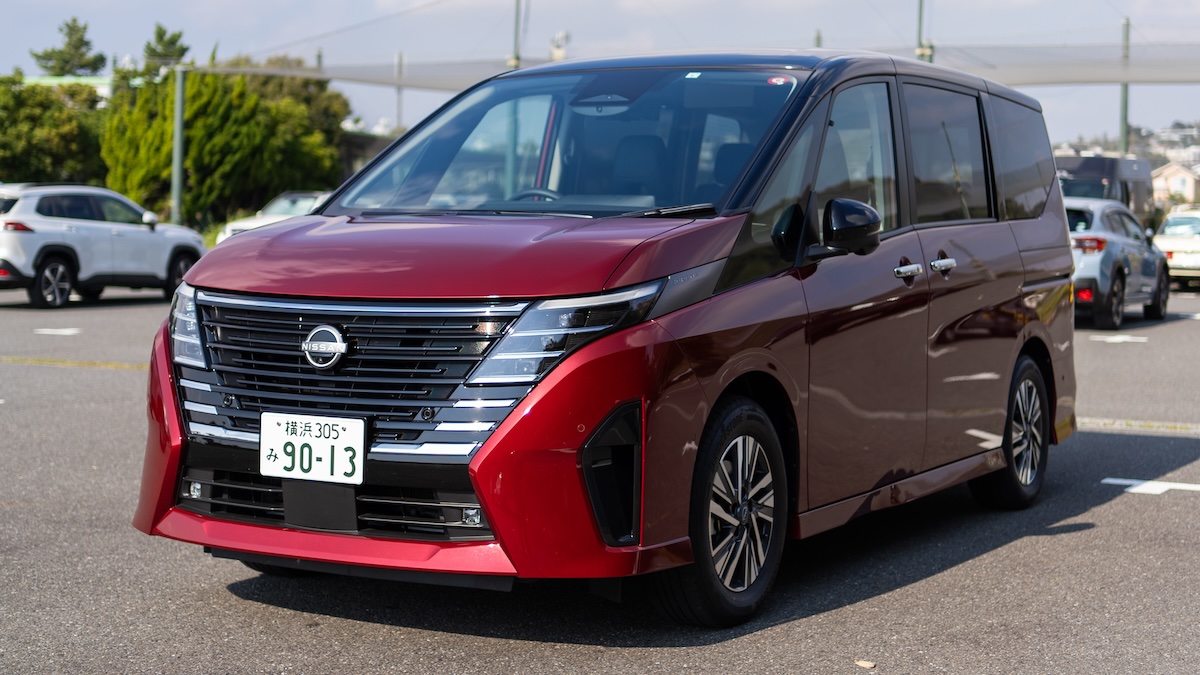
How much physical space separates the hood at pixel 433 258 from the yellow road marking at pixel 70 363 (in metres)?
8.27

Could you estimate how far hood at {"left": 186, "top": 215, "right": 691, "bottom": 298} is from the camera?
4.38 meters

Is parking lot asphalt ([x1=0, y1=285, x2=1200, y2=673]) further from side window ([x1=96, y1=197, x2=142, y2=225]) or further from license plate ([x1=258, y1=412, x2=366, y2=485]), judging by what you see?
side window ([x1=96, y1=197, x2=142, y2=225])

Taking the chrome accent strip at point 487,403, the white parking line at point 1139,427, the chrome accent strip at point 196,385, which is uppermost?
the chrome accent strip at point 487,403

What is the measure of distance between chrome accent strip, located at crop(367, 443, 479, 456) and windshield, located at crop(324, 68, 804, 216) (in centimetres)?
115

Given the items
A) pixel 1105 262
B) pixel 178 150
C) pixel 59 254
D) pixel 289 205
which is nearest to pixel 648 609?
pixel 1105 262

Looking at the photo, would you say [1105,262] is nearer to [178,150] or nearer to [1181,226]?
[1181,226]

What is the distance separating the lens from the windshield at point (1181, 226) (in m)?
28.7

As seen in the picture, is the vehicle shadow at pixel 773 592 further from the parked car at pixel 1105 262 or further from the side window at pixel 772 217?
the parked car at pixel 1105 262

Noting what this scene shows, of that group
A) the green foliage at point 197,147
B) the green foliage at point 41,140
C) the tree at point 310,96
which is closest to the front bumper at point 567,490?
the green foliage at point 197,147

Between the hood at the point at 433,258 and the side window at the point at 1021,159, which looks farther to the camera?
the side window at the point at 1021,159

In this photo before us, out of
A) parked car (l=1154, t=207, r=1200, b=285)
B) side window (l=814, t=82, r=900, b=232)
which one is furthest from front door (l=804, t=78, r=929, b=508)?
parked car (l=1154, t=207, r=1200, b=285)

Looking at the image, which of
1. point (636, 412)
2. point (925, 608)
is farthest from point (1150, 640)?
point (636, 412)

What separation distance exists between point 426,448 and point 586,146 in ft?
5.73

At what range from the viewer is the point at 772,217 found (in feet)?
16.9
